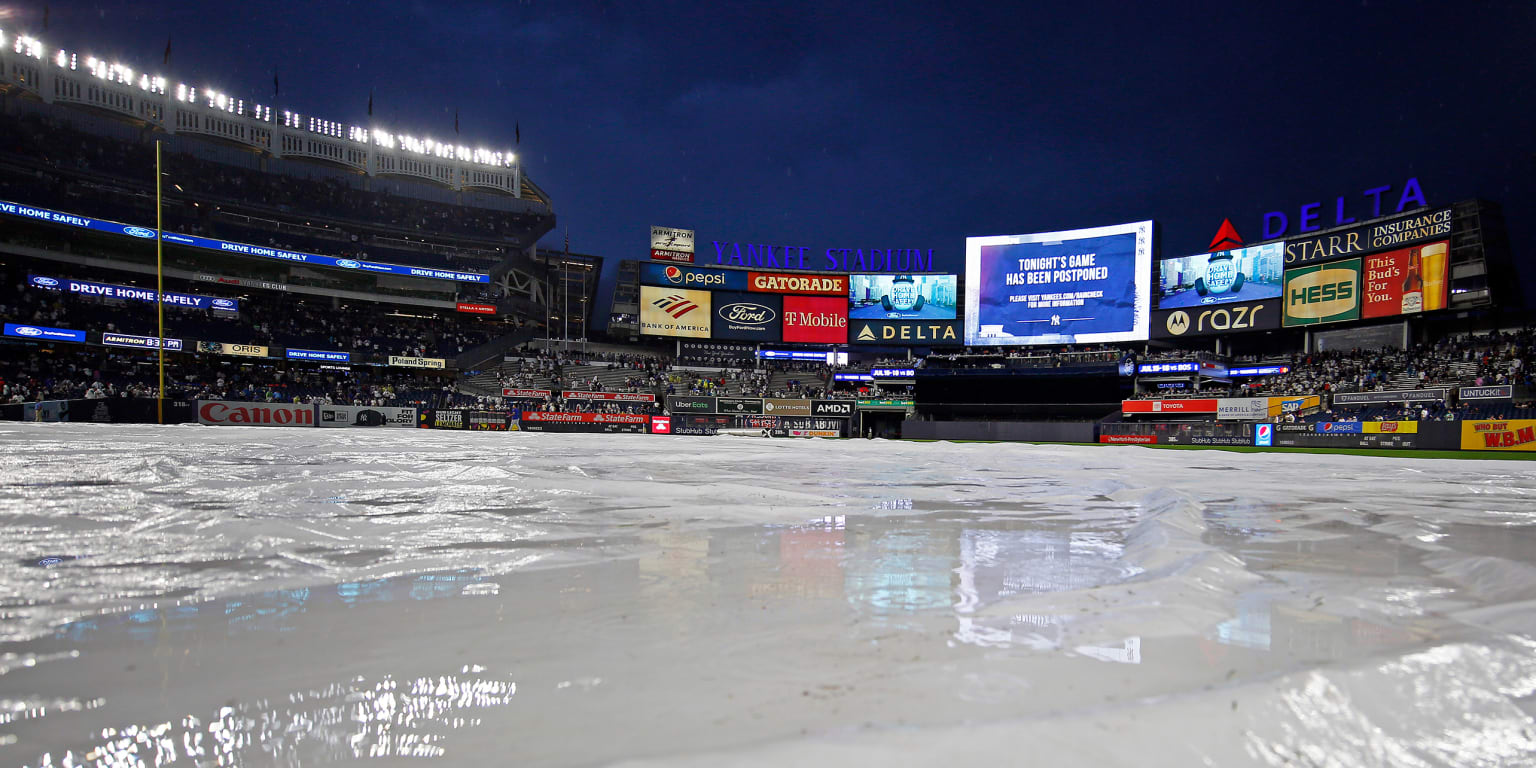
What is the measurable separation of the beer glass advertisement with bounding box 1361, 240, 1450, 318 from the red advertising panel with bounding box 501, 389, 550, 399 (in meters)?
50.7

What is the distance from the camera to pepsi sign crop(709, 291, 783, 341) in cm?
5491

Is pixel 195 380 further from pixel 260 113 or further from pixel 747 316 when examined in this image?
pixel 747 316

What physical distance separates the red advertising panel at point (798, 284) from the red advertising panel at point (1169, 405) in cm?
2187

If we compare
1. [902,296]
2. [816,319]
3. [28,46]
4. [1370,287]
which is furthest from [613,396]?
[1370,287]

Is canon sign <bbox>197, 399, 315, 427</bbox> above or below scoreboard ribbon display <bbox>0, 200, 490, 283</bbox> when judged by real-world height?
below

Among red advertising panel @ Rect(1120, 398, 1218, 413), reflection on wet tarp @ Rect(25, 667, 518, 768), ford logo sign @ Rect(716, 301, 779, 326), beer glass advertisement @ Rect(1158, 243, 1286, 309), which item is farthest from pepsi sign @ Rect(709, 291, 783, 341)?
reflection on wet tarp @ Rect(25, 667, 518, 768)

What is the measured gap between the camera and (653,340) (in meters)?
58.7

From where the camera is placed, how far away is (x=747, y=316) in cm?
5506

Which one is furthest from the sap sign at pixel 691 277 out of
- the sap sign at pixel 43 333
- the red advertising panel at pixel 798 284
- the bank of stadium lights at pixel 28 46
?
the bank of stadium lights at pixel 28 46

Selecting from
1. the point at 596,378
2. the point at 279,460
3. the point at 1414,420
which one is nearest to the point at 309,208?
the point at 596,378

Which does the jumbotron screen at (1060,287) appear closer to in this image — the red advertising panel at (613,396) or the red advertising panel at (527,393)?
the red advertising panel at (613,396)

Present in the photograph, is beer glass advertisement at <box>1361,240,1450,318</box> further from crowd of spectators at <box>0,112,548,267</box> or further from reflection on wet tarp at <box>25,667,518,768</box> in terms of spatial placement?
crowd of spectators at <box>0,112,548,267</box>

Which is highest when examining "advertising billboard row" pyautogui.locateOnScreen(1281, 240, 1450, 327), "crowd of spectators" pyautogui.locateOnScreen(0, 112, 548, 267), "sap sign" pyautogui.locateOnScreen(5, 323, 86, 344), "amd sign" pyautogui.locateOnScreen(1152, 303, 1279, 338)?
"crowd of spectators" pyautogui.locateOnScreen(0, 112, 548, 267)

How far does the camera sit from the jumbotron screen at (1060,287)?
152ft
